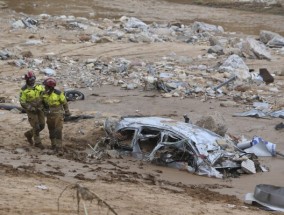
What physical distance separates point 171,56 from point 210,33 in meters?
8.18

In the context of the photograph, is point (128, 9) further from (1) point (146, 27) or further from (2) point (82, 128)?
(2) point (82, 128)

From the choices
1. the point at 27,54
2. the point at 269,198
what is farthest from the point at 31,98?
the point at 27,54

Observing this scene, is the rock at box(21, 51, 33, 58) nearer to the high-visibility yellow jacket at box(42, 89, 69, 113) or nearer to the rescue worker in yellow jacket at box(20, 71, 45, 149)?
the rescue worker in yellow jacket at box(20, 71, 45, 149)

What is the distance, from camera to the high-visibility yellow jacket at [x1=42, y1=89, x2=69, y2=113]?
11633 mm

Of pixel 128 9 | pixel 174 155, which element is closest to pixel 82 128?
pixel 174 155

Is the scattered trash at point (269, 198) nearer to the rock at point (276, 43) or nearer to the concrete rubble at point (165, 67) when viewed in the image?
the concrete rubble at point (165, 67)

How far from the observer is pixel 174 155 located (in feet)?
38.5

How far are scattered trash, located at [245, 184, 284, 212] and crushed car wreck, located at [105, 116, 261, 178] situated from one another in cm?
186

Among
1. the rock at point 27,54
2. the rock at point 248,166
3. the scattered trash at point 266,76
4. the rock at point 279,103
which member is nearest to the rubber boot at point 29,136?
the rock at point 248,166

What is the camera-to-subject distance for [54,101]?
458 inches

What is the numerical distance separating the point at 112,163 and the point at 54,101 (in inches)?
62.6

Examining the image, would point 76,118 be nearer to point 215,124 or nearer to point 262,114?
point 215,124

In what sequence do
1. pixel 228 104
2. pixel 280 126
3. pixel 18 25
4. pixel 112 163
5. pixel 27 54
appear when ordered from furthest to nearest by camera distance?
pixel 18 25
pixel 27 54
pixel 228 104
pixel 280 126
pixel 112 163

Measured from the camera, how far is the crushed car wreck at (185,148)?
11352mm
